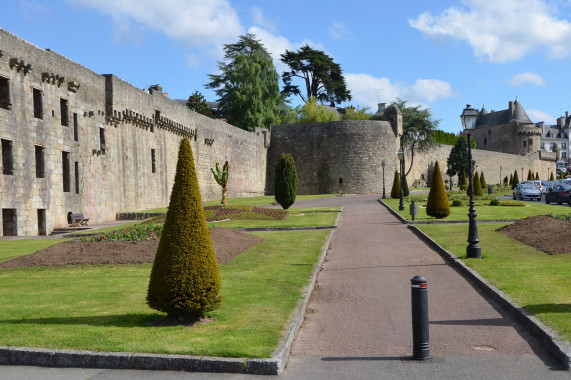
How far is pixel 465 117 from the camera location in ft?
49.2

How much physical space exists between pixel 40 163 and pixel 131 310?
1828 cm

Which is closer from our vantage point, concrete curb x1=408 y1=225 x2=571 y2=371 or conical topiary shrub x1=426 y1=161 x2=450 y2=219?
concrete curb x1=408 y1=225 x2=571 y2=371

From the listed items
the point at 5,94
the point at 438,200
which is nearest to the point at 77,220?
the point at 5,94

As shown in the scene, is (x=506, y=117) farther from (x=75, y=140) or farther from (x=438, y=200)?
(x=75, y=140)

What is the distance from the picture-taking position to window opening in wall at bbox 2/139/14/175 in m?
22.4

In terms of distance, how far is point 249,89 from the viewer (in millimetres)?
62062

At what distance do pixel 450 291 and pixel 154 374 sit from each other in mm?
6092

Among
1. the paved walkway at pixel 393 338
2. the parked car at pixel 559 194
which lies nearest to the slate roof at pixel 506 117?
the parked car at pixel 559 194

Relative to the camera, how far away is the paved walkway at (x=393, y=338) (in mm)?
5953

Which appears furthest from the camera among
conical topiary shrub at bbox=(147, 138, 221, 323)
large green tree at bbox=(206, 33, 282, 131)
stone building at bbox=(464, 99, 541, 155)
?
stone building at bbox=(464, 99, 541, 155)

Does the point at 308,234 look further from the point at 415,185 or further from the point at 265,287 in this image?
the point at 415,185

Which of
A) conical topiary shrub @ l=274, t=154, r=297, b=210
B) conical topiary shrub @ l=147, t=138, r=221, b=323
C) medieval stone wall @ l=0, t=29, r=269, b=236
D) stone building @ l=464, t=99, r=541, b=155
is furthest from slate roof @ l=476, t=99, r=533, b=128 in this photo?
conical topiary shrub @ l=147, t=138, r=221, b=323

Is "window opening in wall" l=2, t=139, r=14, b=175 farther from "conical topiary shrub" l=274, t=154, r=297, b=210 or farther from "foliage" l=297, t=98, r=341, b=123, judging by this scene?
"foliage" l=297, t=98, r=341, b=123

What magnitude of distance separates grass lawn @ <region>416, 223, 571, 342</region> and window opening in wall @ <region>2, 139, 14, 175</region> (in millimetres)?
15827
